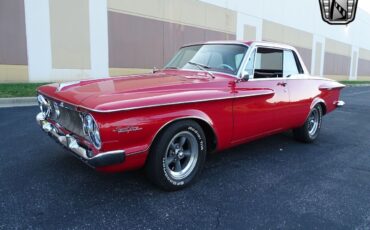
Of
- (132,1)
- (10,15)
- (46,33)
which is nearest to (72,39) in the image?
(46,33)

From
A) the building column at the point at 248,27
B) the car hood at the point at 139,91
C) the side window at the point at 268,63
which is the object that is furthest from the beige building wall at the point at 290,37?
the car hood at the point at 139,91

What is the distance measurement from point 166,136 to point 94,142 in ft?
2.15

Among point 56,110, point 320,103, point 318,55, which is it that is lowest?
point 320,103

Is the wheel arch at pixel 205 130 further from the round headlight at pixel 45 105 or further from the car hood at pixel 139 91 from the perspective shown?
the round headlight at pixel 45 105

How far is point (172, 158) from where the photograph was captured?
10.3ft

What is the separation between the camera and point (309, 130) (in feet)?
17.1

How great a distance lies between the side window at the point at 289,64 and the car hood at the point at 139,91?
4.80 feet

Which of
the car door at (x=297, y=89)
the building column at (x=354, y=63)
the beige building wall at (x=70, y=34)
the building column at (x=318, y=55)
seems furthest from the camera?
the building column at (x=354, y=63)

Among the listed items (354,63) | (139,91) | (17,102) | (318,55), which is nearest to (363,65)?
(354,63)

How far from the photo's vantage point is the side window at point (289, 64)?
4681 mm

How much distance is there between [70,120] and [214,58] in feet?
6.54

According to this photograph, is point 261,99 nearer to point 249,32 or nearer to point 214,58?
point 214,58

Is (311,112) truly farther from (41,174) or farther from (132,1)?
(132,1)

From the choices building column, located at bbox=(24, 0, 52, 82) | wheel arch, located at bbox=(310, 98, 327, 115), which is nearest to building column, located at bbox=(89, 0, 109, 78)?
building column, located at bbox=(24, 0, 52, 82)
